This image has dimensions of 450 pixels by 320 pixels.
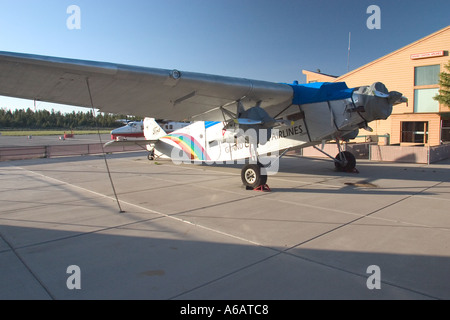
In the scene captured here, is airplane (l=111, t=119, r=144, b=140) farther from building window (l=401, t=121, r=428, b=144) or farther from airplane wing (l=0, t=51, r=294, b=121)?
building window (l=401, t=121, r=428, b=144)

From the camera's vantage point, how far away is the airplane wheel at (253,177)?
29.8 feet

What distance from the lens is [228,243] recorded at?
4.92 m

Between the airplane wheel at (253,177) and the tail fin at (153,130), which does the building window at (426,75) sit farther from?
the airplane wheel at (253,177)

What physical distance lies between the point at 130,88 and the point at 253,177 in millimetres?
4257

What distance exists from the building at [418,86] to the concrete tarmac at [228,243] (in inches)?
564

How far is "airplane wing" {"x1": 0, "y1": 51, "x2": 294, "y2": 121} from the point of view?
603 cm

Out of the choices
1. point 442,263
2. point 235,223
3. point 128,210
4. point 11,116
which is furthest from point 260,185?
point 11,116

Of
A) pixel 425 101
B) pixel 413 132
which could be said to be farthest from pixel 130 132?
pixel 425 101

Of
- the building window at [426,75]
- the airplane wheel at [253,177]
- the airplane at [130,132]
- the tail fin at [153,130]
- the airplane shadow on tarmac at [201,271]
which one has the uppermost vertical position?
the building window at [426,75]

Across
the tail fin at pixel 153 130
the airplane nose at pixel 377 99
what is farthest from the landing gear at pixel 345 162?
the tail fin at pixel 153 130

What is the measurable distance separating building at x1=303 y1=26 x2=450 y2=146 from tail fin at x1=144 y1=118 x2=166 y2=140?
14499 millimetres

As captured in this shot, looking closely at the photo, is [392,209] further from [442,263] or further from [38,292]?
[38,292]
